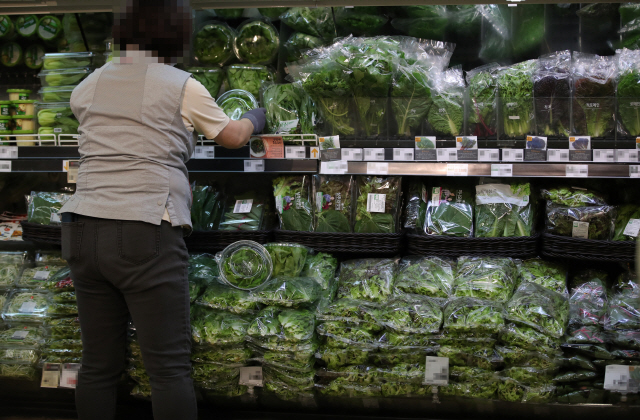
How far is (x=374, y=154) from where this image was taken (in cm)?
236

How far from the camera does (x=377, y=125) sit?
2.43 metres

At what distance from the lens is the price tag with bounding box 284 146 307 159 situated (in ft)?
7.90

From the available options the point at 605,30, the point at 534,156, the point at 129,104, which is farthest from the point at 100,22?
the point at 605,30

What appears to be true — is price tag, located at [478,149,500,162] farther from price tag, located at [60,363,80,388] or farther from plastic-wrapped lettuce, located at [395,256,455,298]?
price tag, located at [60,363,80,388]

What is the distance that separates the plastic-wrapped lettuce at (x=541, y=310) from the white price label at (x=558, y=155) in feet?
1.82

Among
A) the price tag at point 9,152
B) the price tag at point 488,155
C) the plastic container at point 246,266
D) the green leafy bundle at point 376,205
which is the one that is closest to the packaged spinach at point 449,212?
the green leafy bundle at point 376,205

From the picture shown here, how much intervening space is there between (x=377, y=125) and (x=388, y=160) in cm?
19

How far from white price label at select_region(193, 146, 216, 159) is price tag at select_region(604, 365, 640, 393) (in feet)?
6.16

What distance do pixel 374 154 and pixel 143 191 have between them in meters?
1.04

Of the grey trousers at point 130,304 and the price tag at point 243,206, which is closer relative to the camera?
the grey trousers at point 130,304

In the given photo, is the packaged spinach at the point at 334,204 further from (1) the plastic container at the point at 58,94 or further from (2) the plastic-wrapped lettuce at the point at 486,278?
(1) the plastic container at the point at 58,94

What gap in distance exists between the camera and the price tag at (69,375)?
240 cm

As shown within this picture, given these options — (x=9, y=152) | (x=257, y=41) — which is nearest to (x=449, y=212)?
(x=257, y=41)

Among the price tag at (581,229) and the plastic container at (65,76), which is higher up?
the plastic container at (65,76)
